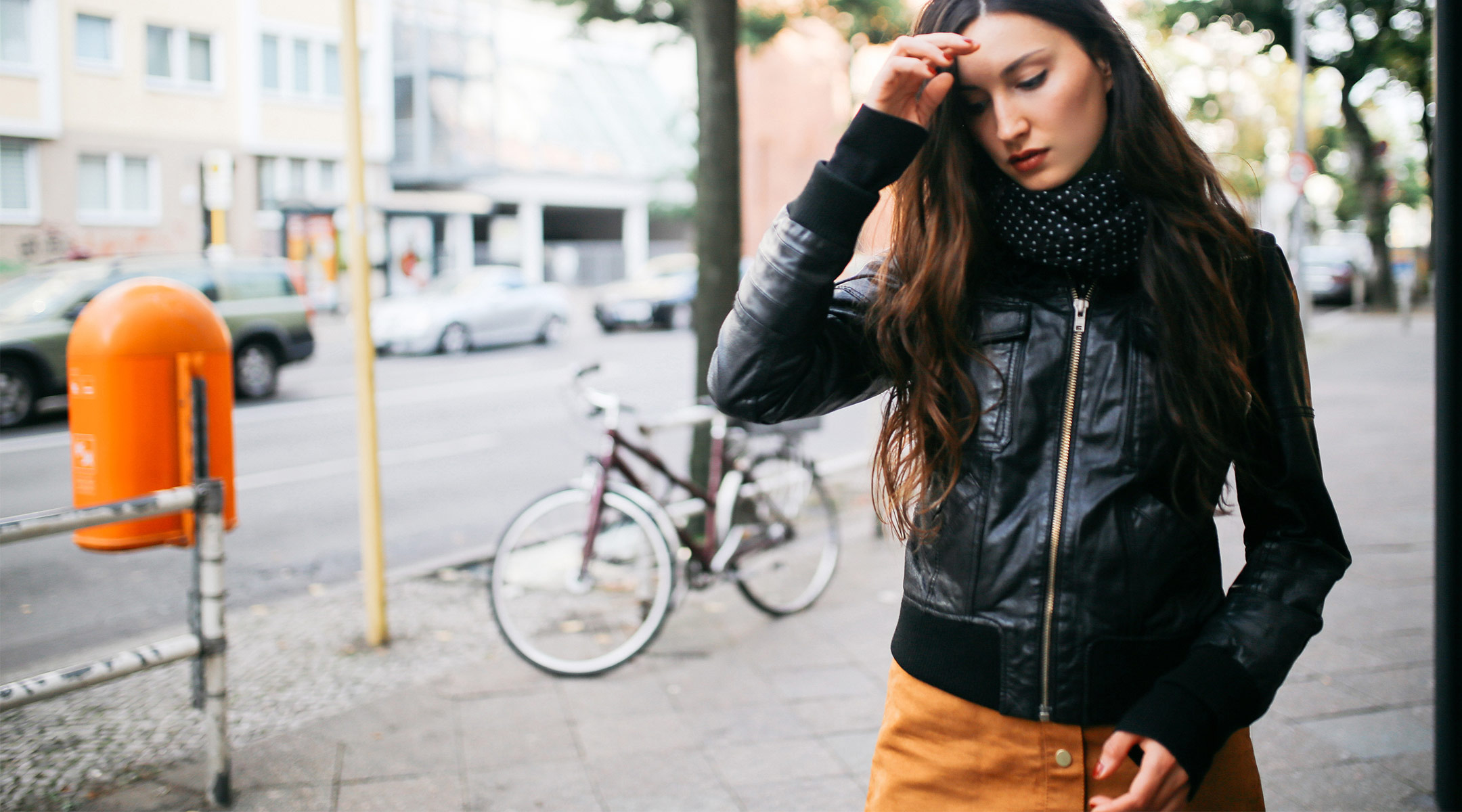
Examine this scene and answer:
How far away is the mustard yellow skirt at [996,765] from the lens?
1372 millimetres

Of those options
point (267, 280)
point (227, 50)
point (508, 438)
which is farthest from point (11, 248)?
point (227, 50)

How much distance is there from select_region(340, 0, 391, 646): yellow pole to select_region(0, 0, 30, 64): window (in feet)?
34.2

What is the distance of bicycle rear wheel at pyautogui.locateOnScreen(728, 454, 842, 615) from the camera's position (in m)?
5.04

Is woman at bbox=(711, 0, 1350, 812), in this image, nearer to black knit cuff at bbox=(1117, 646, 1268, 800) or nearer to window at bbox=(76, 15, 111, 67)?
black knit cuff at bbox=(1117, 646, 1268, 800)

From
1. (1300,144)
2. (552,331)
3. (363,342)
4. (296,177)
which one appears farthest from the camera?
(296,177)

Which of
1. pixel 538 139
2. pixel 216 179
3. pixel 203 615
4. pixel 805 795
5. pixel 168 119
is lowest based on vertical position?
pixel 805 795

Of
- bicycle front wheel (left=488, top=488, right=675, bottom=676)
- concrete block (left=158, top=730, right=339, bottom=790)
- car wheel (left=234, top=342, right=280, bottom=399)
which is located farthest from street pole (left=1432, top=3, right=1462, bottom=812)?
car wheel (left=234, top=342, right=280, bottom=399)

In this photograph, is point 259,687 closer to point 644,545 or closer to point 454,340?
point 644,545

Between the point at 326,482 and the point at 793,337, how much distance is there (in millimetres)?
7853

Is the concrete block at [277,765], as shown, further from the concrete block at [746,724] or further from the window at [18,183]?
the window at [18,183]

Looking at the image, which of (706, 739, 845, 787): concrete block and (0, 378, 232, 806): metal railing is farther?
(706, 739, 845, 787): concrete block

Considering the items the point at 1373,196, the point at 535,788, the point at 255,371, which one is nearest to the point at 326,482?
the point at 255,371

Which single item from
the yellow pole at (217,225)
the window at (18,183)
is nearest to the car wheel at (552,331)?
the yellow pole at (217,225)

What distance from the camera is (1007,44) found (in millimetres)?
1382
